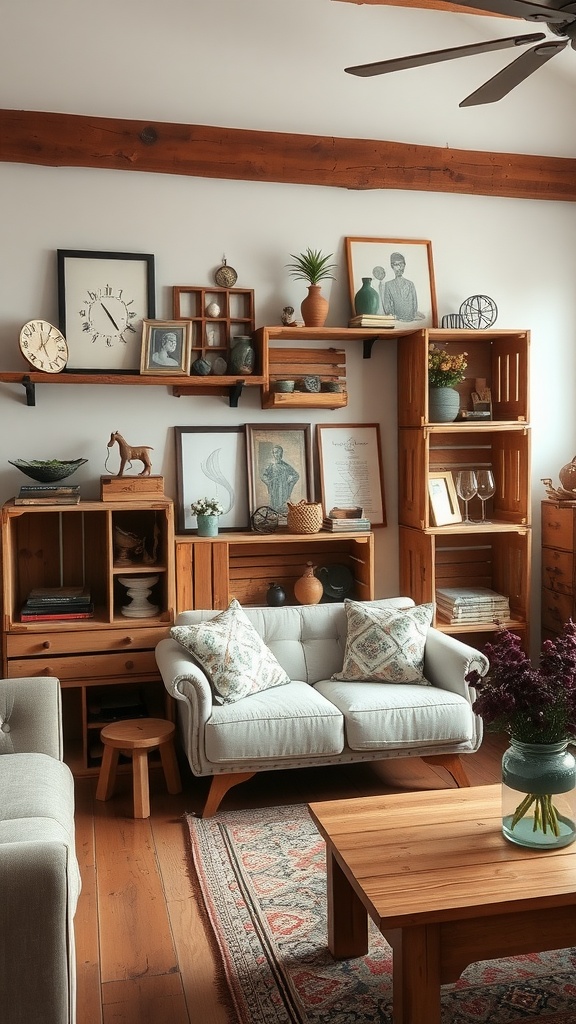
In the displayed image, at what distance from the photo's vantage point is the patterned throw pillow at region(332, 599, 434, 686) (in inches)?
152

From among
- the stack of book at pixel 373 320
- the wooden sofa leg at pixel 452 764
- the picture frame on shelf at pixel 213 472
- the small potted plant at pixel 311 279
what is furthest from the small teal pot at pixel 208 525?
the wooden sofa leg at pixel 452 764

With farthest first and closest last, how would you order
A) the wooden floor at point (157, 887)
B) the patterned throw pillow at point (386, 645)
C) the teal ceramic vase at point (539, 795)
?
the patterned throw pillow at point (386, 645)
the wooden floor at point (157, 887)
the teal ceramic vase at point (539, 795)

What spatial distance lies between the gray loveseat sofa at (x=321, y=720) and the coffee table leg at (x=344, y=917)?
0.91 metres

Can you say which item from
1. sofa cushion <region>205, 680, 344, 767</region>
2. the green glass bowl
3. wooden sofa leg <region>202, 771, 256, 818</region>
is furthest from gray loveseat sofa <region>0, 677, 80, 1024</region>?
the green glass bowl

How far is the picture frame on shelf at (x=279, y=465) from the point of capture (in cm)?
444

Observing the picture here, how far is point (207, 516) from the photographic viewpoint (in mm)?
4164

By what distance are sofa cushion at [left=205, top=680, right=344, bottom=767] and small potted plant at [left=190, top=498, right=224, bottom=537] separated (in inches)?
35.7

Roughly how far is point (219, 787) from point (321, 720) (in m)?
0.47

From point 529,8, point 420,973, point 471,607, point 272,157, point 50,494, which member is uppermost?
point 272,157

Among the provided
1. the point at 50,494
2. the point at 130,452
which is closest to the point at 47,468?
the point at 50,494

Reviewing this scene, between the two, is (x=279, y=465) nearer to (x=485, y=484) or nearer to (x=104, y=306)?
(x=485, y=484)

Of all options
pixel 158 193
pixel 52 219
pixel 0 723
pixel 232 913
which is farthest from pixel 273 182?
pixel 232 913

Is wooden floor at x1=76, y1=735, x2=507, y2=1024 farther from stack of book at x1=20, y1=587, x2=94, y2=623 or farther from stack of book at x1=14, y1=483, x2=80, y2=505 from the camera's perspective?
stack of book at x1=14, y1=483, x2=80, y2=505

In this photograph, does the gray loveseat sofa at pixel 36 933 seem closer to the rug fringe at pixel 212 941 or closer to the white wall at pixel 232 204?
the rug fringe at pixel 212 941
